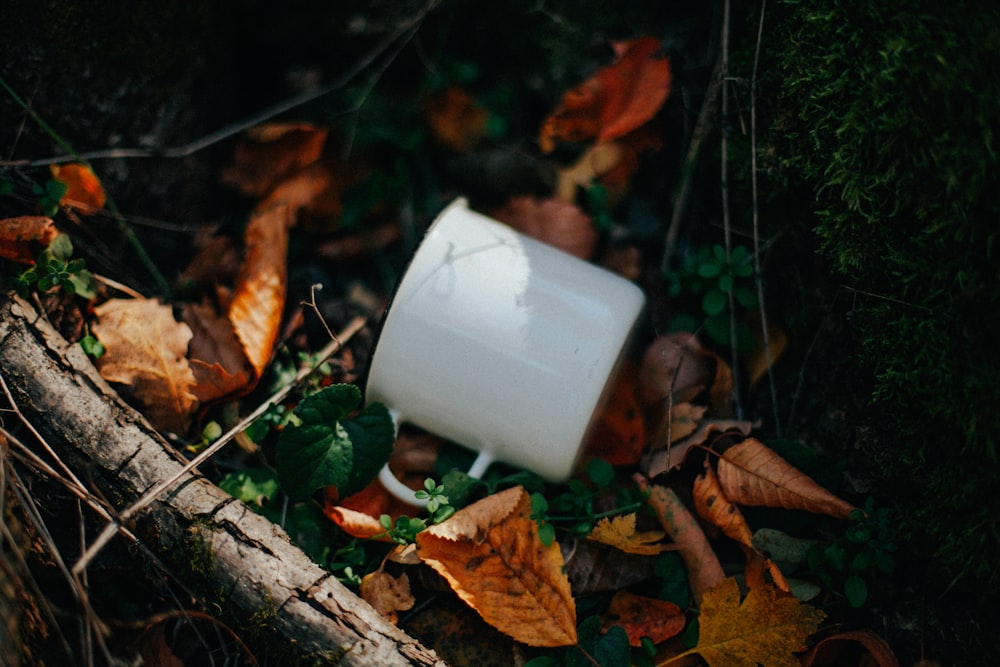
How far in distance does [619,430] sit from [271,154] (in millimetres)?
1103

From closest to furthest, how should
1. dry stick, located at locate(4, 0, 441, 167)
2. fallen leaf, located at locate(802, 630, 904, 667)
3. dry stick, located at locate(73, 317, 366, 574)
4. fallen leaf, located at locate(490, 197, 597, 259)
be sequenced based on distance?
dry stick, located at locate(73, 317, 366, 574), fallen leaf, located at locate(802, 630, 904, 667), dry stick, located at locate(4, 0, 441, 167), fallen leaf, located at locate(490, 197, 597, 259)

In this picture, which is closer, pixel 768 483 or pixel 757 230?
pixel 768 483

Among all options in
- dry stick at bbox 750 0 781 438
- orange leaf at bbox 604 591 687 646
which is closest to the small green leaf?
orange leaf at bbox 604 591 687 646

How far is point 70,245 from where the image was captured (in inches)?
55.4

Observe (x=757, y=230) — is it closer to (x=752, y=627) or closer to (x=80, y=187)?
(x=752, y=627)

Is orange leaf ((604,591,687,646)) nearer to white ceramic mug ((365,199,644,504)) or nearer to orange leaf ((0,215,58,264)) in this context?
white ceramic mug ((365,199,644,504))

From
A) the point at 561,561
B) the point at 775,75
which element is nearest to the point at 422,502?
the point at 561,561

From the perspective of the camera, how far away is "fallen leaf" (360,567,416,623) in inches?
50.3

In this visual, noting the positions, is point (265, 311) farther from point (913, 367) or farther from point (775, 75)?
point (913, 367)

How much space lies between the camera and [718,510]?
136 cm

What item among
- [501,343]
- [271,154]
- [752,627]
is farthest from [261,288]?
[752,627]

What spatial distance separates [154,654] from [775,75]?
1600 millimetres

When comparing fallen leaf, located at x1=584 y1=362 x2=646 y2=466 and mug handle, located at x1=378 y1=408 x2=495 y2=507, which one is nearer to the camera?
mug handle, located at x1=378 y1=408 x2=495 y2=507

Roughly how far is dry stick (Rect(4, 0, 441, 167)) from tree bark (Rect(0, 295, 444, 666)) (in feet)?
1.51
